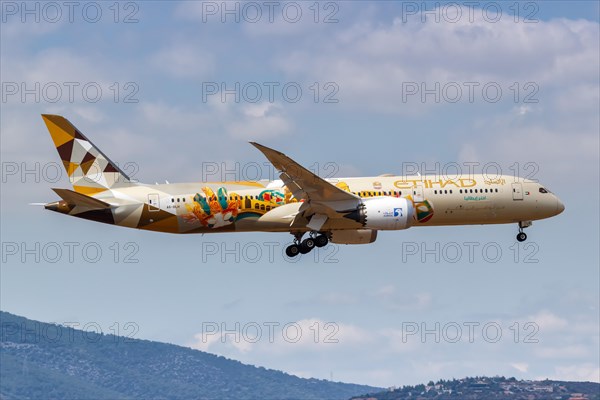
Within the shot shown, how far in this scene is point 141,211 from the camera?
258 ft

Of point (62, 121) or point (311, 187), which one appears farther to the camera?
point (62, 121)

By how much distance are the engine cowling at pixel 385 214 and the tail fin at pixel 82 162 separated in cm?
1720

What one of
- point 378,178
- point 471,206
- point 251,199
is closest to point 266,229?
point 251,199

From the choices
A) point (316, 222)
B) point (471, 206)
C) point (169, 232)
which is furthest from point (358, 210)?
point (169, 232)

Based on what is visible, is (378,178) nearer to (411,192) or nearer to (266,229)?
(411,192)

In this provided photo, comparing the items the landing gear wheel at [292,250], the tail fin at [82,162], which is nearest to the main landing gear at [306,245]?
the landing gear wheel at [292,250]

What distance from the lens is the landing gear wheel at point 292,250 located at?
8069cm

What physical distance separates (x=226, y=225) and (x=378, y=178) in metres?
11.5

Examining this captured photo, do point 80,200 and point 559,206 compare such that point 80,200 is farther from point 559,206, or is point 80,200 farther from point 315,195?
point 559,206

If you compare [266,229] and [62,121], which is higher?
[62,121]

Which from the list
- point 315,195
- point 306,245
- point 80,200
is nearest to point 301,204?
point 315,195

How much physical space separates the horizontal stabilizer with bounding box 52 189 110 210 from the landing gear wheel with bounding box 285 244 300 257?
13219 mm

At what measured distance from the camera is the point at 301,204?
78438 millimetres

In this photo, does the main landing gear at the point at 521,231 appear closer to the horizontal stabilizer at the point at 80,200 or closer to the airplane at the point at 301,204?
the airplane at the point at 301,204
